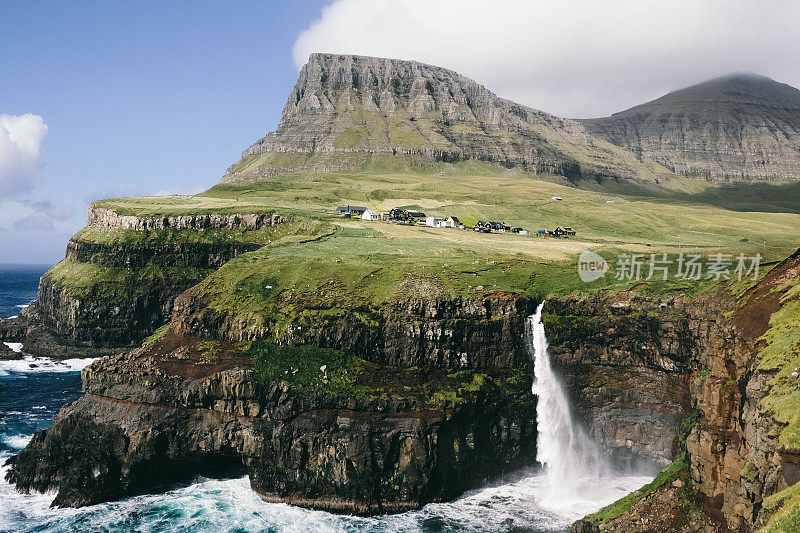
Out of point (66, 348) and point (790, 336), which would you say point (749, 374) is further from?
point (66, 348)

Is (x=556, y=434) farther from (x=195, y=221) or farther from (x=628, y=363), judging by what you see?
(x=195, y=221)

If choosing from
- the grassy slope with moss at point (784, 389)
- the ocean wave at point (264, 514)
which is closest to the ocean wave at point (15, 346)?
the ocean wave at point (264, 514)

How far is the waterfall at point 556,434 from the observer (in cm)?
5522

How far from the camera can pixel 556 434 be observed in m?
55.9

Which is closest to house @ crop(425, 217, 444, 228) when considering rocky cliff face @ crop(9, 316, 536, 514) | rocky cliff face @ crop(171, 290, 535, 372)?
rocky cliff face @ crop(171, 290, 535, 372)

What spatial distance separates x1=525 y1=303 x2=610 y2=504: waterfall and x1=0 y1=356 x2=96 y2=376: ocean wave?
78799mm

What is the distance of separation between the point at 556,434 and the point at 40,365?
87880 mm

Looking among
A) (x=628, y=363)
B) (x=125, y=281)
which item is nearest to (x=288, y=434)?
(x=628, y=363)

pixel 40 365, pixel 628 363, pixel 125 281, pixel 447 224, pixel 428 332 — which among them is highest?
pixel 447 224

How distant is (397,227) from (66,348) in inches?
2629

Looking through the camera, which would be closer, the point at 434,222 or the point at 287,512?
the point at 287,512

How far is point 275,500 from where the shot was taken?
4975 centimetres

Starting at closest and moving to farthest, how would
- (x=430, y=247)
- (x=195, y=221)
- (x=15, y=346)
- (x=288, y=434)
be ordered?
(x=288, y=434) → (x=430, y=247) → (x=15, y=346) → (x=195, y=221)

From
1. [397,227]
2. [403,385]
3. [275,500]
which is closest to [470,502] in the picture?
[403,385]
